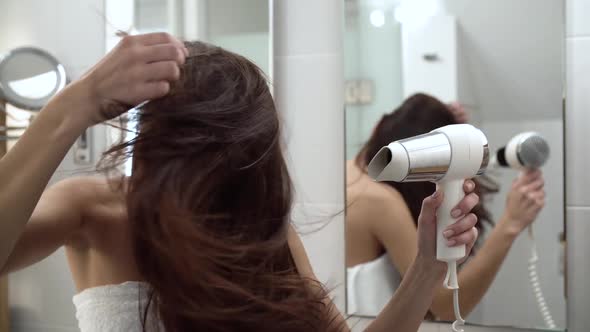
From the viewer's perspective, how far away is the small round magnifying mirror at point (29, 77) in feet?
4.39

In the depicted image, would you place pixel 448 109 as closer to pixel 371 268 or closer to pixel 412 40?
pixel 412 40

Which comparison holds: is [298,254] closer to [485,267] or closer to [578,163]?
[485,267]

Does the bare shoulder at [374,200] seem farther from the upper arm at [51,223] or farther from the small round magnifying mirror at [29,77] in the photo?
the small round magnifying mirror at [29,77]

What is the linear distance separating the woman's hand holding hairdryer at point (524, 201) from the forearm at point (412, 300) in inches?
11.8

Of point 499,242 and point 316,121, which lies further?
point 316,121

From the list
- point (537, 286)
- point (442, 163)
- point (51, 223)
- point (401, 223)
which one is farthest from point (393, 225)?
point (51, 223)

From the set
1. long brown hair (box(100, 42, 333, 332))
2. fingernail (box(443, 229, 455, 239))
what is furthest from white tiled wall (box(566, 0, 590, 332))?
long brown hair (box(100, 42, 333, 332))

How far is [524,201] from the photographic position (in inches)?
44.4

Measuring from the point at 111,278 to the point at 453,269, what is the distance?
47cm

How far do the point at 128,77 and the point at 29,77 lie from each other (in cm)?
77

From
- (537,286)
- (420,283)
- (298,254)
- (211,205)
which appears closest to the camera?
(211,205)

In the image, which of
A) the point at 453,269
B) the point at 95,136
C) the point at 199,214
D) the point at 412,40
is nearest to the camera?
the point at 199,214

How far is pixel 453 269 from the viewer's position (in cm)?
87

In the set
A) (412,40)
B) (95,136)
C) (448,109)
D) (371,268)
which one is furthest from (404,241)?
(95,136)
